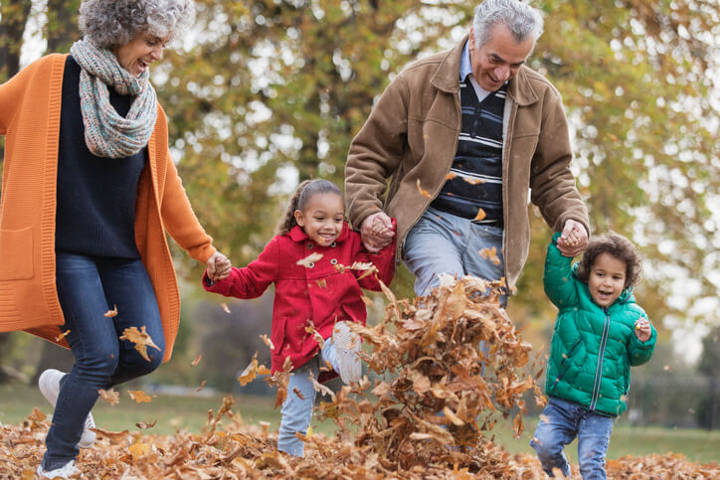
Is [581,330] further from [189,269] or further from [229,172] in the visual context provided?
[189,269]

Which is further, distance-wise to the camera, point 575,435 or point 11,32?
point 11,32

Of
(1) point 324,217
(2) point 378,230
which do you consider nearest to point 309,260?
(1) point 324,217

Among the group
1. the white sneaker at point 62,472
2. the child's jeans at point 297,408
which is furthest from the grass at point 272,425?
the white sneaker at point 62,472

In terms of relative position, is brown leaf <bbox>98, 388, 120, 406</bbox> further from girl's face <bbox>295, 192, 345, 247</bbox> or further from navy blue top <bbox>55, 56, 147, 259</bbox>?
girl's face <bbox>295, 192, 345, 247</bbox>

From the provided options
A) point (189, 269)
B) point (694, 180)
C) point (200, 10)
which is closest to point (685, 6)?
point (694, 180)

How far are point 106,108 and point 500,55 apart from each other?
6.35ft

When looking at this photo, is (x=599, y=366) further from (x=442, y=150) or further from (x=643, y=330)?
(x=442, y=150)

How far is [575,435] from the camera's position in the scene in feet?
15.6

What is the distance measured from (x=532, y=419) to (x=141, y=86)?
397 inches

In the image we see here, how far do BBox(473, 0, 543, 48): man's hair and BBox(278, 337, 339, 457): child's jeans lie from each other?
186 centimetres

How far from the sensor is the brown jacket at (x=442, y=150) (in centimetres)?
455

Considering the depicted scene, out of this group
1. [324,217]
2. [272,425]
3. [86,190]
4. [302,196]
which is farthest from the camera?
[272,425]

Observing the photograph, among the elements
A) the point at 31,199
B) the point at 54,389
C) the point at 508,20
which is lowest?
the point at 54,389

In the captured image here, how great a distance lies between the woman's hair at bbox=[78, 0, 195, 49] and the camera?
13.1 feet
